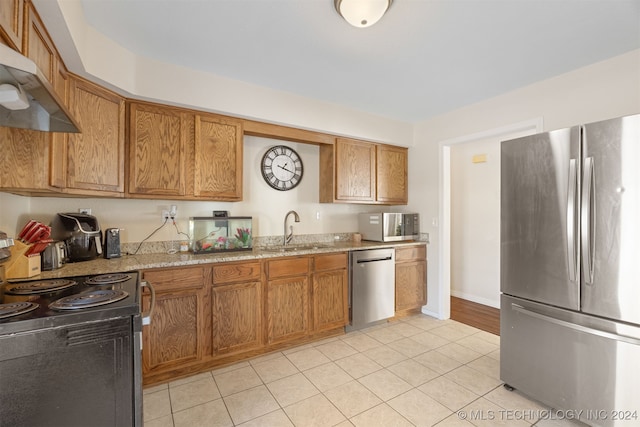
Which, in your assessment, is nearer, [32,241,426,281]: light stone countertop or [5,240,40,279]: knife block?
[5,240,40,279]: knife block

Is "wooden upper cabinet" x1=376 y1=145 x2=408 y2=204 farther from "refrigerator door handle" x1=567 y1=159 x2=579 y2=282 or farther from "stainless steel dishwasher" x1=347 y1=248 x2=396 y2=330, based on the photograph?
"refrigerator door handle" x1=567 y1=159 x2=579 y2=282

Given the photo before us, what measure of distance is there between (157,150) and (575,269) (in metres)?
3.08

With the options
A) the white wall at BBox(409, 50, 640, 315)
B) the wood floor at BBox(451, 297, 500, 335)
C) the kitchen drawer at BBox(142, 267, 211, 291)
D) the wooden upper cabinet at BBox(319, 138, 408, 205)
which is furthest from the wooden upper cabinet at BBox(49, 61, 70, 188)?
the wood floor at BBox(451, 297, 500, 335)

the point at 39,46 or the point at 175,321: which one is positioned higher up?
the point at 39,46

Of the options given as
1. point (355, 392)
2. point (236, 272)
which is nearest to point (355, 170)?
point (236, 272)

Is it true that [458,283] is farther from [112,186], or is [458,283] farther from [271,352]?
[112,186]

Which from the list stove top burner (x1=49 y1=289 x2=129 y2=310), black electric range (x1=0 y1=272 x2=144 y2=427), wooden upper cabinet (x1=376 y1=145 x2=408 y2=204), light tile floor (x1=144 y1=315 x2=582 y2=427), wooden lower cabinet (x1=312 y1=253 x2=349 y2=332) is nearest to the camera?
black electric range (x1=0 y1=272 x2=144 y2=427)

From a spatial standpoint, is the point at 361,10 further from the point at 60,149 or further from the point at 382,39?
the point at 60,149

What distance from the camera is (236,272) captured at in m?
2.41

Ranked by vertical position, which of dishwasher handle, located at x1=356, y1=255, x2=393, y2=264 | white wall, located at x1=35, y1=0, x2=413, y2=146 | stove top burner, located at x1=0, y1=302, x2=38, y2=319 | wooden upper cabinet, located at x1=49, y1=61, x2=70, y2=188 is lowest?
dishwasher handle, located at x1=356, y1=255, x2=393, y2=264

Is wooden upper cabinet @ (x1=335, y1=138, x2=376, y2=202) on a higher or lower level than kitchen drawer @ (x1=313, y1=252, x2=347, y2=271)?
higher

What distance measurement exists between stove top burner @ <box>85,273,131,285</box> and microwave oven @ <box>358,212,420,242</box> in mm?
2616

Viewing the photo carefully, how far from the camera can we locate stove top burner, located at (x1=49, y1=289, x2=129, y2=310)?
1140 millimetres

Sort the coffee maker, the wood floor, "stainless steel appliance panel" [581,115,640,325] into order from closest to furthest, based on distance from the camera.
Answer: "stainless steel appliance panel" [581,115,640,325] < the coffee maker < the wood floor
